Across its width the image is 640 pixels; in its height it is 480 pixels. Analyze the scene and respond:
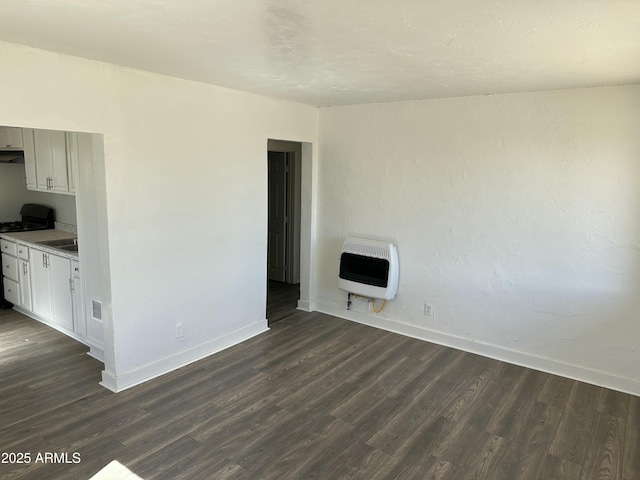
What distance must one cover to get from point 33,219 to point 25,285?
112 cm

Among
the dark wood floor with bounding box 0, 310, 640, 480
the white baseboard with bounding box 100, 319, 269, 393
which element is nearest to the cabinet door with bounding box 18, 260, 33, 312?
the dark wood floor with bounding box 0, 310, 640, 480

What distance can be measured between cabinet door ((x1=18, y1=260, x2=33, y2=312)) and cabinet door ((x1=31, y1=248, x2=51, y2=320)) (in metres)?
0.09

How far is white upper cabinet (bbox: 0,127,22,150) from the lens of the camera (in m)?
4.42

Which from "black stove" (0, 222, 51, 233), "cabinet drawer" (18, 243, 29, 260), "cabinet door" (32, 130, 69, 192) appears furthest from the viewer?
"black stove" (0, 222, 51, 233)

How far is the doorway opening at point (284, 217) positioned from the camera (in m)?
5.79

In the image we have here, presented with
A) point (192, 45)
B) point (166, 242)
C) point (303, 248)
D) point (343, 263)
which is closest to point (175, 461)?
point (166, 242)

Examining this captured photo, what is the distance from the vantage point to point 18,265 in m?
4.51

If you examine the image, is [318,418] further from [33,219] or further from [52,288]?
[33,219]

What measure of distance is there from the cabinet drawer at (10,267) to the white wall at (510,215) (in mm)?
3453

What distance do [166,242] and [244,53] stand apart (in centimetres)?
158

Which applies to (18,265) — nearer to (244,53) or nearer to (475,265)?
(244,53)

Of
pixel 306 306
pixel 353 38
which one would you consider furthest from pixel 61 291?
pixel 353 38

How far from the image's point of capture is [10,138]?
4.51 m

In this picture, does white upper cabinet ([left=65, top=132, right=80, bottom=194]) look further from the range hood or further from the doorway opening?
the doorway opening
